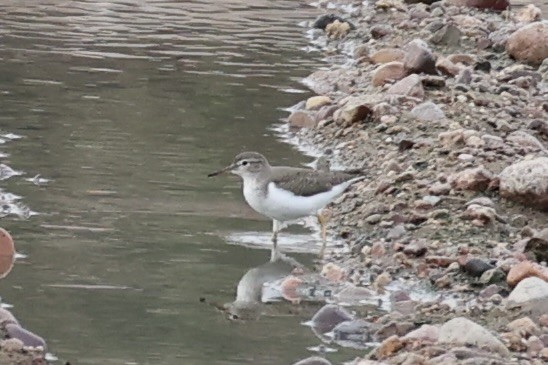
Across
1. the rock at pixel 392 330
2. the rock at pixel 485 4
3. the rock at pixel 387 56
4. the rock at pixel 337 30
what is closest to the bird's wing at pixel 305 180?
the rock at pixel 392 330

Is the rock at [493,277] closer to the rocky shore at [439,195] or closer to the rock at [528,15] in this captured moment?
the rocky shore at [439,195]

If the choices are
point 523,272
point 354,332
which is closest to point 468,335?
point 354,332

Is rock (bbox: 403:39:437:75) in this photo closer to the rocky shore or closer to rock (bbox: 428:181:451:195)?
the rocky shore

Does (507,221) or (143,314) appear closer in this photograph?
(143,314)

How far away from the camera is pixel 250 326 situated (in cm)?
896

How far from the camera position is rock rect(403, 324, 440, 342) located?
8188 mm

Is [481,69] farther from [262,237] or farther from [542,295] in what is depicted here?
[542,295]

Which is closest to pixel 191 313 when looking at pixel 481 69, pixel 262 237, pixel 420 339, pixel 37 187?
pixel 420 339

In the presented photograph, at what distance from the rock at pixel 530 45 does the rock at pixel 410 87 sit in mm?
2781

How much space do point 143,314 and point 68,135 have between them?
5230 mm

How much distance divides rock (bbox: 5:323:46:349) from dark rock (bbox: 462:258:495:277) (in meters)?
2.96

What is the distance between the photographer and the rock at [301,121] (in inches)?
589

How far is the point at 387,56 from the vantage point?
58.3ft

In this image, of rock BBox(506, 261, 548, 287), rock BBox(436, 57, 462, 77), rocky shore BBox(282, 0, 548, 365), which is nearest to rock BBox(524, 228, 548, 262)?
rocky shore BBox(282, 0, 548, 365)
